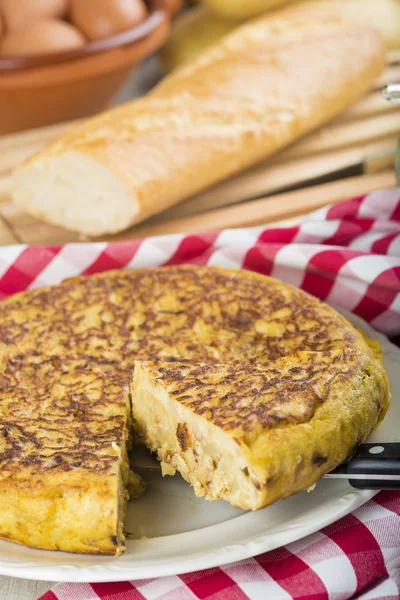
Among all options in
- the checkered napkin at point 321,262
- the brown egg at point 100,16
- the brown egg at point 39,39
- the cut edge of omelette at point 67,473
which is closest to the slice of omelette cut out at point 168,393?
the cut edge of omelette at point 67,473

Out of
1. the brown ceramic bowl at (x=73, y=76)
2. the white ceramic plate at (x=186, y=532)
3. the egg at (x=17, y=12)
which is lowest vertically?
the white ceramic plate at (x=186, y=532)

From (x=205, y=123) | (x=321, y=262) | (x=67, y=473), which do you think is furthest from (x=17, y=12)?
(x=67, y=473)

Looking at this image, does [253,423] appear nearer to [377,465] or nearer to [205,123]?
[377,465]

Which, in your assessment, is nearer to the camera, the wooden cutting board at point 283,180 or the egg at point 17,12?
the wooden cutting board at point 283,180

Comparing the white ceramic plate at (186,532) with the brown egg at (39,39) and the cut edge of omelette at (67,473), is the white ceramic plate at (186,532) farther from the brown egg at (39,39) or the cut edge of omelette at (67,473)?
the brown egg at (39,39)

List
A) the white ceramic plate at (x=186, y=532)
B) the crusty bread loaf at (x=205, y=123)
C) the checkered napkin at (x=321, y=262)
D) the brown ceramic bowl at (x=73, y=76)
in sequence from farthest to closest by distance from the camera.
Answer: the brown ceramic bowl at (x=73, y=76) < the crusty bread loaf at (x=205, y=123) < the checkered napkin at (x=321, y=262) < the white ceramic plate at (x=186, y=532)

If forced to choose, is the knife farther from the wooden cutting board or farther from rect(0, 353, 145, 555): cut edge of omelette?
the wooden cutting board

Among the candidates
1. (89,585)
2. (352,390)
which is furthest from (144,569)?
(352,390)
